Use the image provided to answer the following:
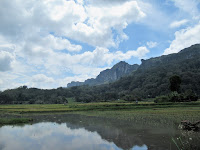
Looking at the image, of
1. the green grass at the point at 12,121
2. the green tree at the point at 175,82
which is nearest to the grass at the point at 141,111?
the green grass at the point at 12,121

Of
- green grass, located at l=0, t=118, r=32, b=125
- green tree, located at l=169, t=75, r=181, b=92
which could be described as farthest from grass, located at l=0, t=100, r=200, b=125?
green tree, located at l=169, t=75, r=181, b=92

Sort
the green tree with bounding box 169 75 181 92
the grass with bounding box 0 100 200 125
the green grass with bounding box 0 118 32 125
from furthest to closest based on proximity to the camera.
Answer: the green tree with bounding box 169 75 181 92 < the grass with bounding box 0 100 200 125 < the green grass with bounding box 0 118 32 125

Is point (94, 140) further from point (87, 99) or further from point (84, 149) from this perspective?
point (87, 99)

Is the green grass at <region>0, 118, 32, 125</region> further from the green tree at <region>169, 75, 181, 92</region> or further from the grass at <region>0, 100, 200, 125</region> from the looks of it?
the green tree at <region>169, 75, 181, 92</region>

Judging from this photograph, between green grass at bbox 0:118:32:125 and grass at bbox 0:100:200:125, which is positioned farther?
grass at bbox 0:100:200:125

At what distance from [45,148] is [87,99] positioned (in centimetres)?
10099

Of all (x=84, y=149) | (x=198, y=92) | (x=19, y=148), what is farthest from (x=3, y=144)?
(x=198, y=92)

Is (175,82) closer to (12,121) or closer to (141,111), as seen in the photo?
(141,111)

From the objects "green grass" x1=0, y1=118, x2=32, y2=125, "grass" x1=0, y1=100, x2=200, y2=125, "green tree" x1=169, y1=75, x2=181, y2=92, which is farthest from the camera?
"green tree" x1=169, y1=75, x2=181, y2=92

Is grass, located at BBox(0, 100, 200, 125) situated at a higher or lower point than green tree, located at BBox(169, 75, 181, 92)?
lower

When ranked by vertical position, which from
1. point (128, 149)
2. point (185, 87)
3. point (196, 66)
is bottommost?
point (128, 149)

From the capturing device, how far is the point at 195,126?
17188mm

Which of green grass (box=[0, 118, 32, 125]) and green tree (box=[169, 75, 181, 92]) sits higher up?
green tree (box=[169, 75, 181, 92])

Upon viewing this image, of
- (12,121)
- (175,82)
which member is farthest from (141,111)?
(175,82)
